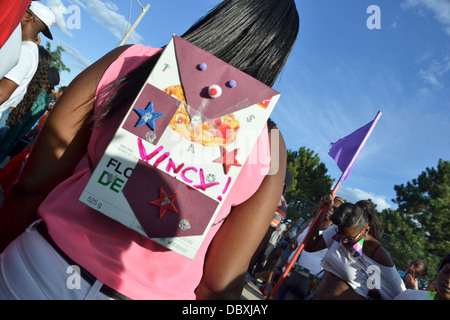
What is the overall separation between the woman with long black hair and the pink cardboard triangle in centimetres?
13

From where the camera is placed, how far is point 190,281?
36.2 inches

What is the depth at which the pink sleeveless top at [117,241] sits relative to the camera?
82cm

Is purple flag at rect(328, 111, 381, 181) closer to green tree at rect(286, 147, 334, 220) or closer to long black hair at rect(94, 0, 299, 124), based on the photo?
long black hair at rect(94, 0, 299, 124)

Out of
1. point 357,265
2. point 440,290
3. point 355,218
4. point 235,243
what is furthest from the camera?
point 355,218

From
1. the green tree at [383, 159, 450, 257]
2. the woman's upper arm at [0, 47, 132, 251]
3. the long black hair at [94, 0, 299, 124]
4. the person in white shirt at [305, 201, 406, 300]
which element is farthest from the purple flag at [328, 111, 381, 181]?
the green tree at [383, 159, 450, 257]

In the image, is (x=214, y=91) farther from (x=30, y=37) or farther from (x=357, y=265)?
(x=357, y=265)

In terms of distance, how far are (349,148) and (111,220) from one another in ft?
12.1

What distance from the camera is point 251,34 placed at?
1067 millimetres

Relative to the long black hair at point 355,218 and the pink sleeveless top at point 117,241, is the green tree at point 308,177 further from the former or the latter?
the pink sleeveless top at point 117,241

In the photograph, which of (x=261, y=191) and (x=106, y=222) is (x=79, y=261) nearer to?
(x=106, y=222)

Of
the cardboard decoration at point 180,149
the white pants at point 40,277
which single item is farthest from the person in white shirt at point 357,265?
the white pants at point 40,277

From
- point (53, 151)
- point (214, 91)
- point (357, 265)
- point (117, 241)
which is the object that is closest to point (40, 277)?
point (117, 241)

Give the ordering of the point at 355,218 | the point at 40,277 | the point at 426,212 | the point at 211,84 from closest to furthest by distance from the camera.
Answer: the point at 40,277 → the point at 211,84 → the point at 355,218 → the point at 426,212

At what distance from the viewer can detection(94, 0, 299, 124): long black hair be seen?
105cm
